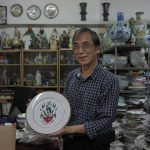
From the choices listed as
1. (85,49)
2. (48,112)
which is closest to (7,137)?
(48,112)

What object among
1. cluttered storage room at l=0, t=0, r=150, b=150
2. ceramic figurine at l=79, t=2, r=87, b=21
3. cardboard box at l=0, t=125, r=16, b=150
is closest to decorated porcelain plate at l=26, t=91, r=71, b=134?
cluttered storage room at l=0, t=0, r=150, b=150

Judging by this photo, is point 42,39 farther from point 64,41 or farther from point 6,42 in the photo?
point 6,42

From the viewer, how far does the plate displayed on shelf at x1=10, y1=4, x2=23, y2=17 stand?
586cm

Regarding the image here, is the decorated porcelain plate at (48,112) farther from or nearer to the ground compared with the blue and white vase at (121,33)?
nearer to the ground

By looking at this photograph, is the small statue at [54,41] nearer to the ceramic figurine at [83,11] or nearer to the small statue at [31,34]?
the small statue at [31,34]

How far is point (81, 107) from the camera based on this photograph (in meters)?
1.66

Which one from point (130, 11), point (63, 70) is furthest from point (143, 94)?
point (130, 11)

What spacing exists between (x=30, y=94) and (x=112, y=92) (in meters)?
2.16

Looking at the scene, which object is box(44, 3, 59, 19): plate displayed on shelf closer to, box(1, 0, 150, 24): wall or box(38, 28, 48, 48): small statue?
box(1, 0, 150, 24): wall

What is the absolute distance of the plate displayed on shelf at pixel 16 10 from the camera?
586 centimetres

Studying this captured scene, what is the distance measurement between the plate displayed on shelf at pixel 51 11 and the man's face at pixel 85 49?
436 cm

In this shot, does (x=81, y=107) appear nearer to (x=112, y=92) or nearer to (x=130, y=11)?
(x=112, y=92)

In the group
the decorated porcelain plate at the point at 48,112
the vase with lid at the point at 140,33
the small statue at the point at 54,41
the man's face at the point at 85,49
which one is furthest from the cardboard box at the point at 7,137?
the small statue at the point at 54,41

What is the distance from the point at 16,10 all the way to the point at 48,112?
456cm
